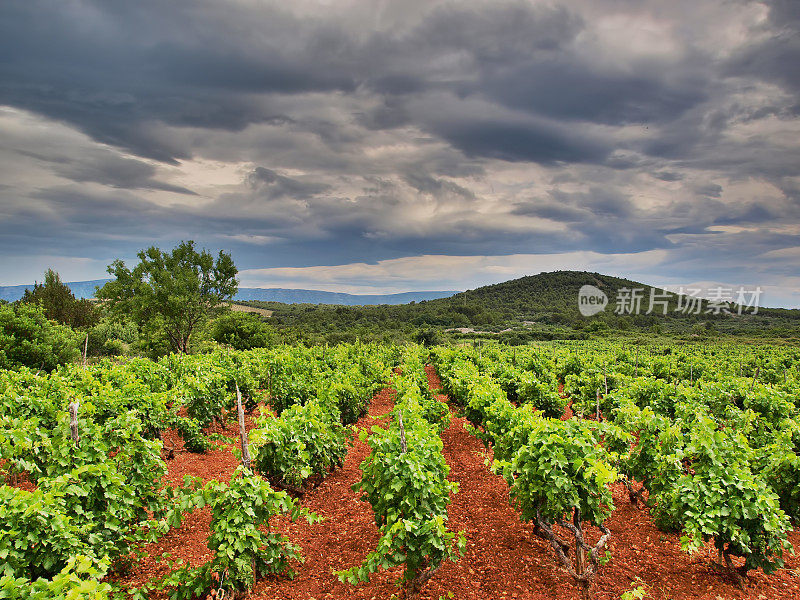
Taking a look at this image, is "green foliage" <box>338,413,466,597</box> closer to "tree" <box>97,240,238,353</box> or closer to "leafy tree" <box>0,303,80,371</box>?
"leafy tree" <box>0,303,80,371</box>

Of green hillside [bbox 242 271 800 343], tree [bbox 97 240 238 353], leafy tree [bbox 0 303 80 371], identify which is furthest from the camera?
green hillside [bbox 242 271 800 343]

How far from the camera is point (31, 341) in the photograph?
2533 centimetres

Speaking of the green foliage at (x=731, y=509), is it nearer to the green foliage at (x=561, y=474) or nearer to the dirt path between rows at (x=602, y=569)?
the dirt path between rows at (x=602, y=569)

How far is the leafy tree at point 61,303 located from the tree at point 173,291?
44.7 ft

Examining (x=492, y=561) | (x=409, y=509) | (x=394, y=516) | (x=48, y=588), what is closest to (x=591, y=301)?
(x=492, y=561)

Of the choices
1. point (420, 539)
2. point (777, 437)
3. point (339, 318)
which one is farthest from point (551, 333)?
point (420, 539)

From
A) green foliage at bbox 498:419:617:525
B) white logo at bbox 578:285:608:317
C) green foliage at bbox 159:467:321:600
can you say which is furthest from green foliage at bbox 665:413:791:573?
white logo at bbox 578:285:608:317

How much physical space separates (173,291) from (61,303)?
2346 centimetres

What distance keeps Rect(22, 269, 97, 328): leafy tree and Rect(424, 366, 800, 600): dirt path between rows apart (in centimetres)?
5450

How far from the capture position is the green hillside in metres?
85.4

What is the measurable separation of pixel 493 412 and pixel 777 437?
5798 mm

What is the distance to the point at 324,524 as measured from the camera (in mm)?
8758

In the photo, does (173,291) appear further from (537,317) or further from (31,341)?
(537,317)

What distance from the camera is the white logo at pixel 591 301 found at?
4643 inches
